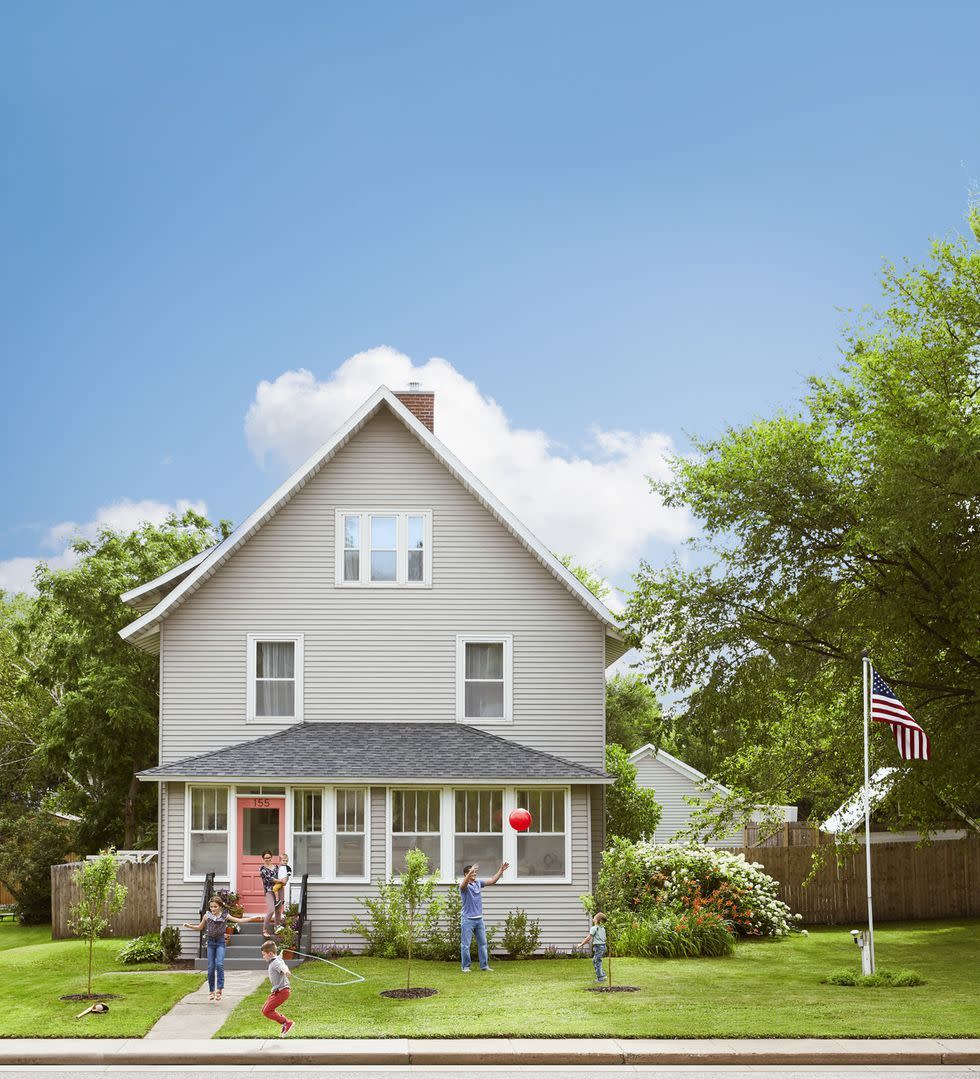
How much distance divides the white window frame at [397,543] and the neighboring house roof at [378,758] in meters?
3.02

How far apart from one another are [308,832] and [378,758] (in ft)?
6.83

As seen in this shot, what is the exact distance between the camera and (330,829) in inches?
1020

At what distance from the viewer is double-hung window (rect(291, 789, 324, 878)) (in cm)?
2588

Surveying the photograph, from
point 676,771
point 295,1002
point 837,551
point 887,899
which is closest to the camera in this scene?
point 295,1002

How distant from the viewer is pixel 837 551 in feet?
82.4

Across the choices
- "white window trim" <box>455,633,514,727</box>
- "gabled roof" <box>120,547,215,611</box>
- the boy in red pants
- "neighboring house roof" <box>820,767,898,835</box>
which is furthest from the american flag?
"gabled roof" <box>120,547,215,611</box>

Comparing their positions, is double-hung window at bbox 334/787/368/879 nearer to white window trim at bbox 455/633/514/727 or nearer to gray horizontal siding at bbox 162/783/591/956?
gray horizontal siding at bbox 162/783/591/956

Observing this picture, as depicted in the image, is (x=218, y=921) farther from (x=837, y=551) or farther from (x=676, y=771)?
(x=676, y=771)

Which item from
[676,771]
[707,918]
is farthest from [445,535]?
[676,771]

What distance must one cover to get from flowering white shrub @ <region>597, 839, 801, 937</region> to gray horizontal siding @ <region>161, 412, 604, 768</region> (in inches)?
106

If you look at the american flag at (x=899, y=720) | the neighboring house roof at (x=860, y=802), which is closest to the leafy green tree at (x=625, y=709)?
the neighboring house roof at (x=860, y=802)

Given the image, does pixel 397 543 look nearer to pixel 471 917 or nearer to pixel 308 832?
pixel 308 832

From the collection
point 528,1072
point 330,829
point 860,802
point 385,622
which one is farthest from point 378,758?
point 860,802

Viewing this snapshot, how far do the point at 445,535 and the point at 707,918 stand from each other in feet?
31.1
